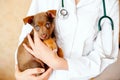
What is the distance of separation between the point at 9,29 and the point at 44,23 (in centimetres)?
86

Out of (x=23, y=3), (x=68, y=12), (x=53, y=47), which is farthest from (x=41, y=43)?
(x=23, y=3)

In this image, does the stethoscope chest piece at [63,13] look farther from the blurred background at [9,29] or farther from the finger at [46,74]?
the blurred background at [9,29]

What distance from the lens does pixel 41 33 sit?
1111mm

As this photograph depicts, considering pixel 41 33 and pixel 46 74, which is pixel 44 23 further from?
pixel 46 74

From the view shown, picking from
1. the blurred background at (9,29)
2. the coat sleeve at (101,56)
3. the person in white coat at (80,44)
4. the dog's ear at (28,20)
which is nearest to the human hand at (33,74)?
the person in white coat at (80,44)

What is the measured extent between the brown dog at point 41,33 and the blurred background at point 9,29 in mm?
691

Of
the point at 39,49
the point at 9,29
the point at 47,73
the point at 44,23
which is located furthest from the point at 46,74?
the point at 9,29

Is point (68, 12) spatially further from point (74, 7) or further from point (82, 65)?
point (82, 65)

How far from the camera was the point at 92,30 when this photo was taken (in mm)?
1163

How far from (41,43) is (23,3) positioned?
80 centimetres

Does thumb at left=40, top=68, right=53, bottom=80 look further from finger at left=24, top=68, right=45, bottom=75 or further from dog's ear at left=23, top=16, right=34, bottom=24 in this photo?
dog's ear at left=23, top=16, right=34, bottom=24

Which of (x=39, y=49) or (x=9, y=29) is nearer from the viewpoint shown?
(x=39, y=49)

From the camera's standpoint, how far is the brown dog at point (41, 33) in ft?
3.67

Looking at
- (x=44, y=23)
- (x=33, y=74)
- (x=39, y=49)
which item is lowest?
(x=33, y=74)
